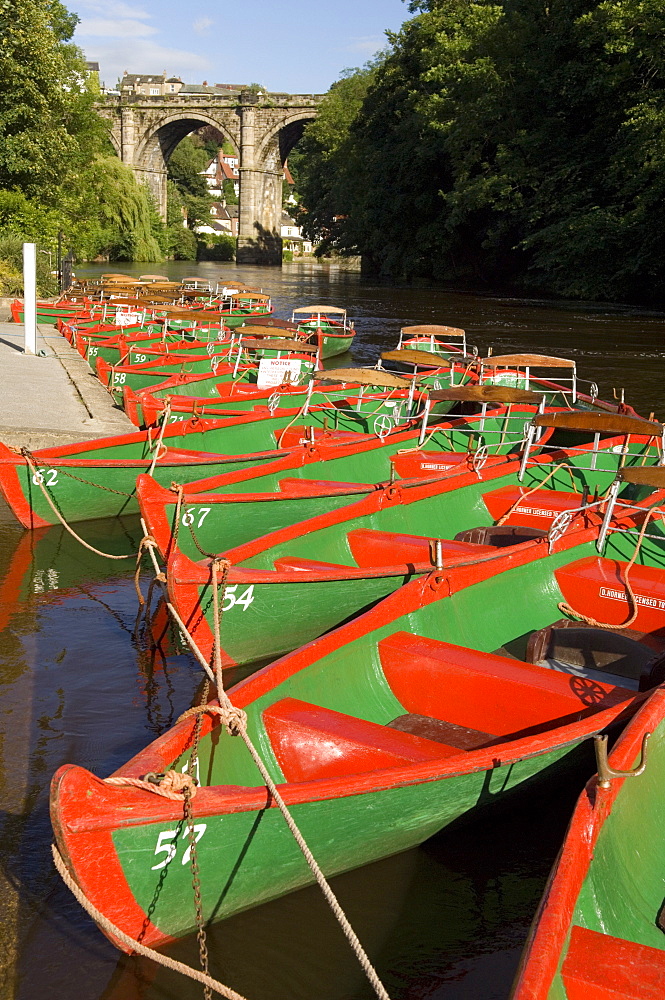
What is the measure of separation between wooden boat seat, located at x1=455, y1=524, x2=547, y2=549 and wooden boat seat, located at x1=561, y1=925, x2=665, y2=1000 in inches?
219

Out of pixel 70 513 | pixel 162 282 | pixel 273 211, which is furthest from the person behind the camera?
pixel 273 211

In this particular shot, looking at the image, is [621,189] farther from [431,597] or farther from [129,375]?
[431,597]

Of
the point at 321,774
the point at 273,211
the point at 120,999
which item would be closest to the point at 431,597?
the point at 321,774

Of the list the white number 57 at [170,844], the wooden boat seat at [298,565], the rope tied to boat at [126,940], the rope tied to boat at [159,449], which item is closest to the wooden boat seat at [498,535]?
the wooden boat seat at [298,565]

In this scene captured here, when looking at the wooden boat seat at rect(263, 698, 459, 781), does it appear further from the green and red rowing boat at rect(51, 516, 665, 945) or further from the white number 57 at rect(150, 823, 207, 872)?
the white number 57 at rect(150, 823, 207, 872)

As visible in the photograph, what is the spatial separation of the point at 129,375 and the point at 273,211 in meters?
77.6

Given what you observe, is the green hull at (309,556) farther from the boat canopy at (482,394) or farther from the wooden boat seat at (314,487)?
the boat canopy at (482,394)

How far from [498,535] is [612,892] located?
532 centimetres

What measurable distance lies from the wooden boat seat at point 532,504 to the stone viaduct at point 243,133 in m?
80.1

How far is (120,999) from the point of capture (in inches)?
158

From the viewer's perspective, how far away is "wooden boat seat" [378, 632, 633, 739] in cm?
542

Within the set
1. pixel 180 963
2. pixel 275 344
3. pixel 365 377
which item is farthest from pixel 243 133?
pixel 180 963

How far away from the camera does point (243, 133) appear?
85812 mm

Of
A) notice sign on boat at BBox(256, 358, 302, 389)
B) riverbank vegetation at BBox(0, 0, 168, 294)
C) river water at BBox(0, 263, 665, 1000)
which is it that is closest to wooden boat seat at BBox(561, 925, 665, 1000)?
river water at BBox(0, 263, 665, 1000)
